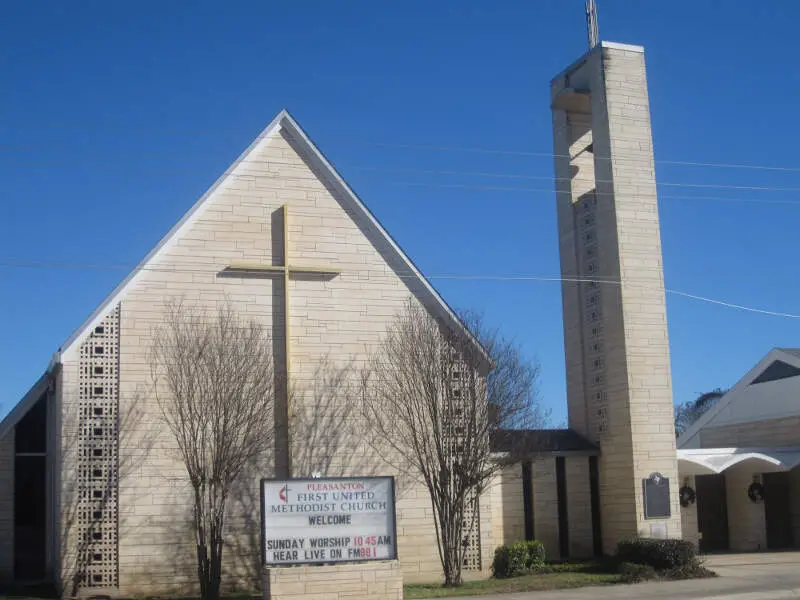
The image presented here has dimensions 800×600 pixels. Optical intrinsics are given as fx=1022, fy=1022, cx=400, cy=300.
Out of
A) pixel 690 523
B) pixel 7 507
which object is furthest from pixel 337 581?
pixel 690 523

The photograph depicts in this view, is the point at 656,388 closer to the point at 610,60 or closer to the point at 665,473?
the point at 665,473

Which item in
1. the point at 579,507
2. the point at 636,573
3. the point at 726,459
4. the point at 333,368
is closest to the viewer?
the point at 636,573

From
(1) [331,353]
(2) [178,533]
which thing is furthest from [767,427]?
(2) [178,533]

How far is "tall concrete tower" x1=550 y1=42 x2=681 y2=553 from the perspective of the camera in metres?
27.4

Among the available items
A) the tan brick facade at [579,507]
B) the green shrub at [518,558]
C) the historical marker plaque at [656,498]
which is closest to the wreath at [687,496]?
the historical marker plaque at [656,498]

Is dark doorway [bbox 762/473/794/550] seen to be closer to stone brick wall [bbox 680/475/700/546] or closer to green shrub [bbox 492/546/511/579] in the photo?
stone brick wall [bbox 680/475/700/546]

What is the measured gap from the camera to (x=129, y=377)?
961 inches

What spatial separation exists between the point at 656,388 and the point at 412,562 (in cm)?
813

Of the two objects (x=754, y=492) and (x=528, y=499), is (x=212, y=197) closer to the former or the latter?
(x=528, y=499)

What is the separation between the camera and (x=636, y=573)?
24.7m

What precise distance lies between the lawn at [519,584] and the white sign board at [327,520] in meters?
2.06

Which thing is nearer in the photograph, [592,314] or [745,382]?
[592,314]

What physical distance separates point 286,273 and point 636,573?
1131 cm

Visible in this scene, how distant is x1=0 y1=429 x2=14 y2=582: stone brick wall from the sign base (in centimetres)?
875
